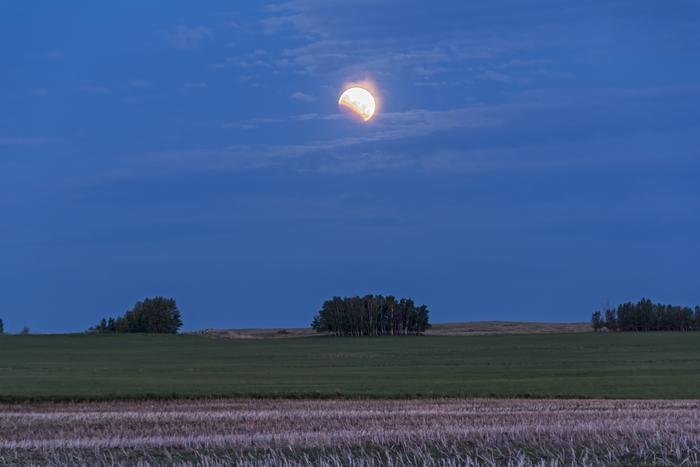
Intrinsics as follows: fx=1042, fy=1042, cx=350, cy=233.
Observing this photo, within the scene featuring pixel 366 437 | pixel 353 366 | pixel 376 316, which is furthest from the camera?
pixel 376 316

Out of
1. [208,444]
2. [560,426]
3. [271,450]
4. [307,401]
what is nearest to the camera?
[271,450]

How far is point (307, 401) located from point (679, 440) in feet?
69.4

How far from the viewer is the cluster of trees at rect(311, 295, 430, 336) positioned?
13550 cm

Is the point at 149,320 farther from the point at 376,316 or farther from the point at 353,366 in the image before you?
the point at 353,366

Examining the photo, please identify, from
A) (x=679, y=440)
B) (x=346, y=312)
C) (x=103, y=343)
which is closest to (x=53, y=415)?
(x=679, y=440)

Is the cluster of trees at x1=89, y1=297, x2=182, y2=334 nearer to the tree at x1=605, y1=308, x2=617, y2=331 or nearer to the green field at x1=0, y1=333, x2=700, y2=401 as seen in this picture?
the green field at x1=0, y1=333, x2=700, y2=401

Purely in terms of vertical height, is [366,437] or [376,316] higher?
[376,316]

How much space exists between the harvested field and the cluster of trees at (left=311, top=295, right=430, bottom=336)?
343ft

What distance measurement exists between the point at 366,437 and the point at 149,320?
124951 mm

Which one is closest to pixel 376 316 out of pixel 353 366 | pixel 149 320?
pixel 149 320

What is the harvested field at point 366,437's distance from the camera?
1780cm

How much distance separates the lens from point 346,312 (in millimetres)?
136250

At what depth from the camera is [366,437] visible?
20.1 meters

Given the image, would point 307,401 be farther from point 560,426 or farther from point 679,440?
point 679,440
